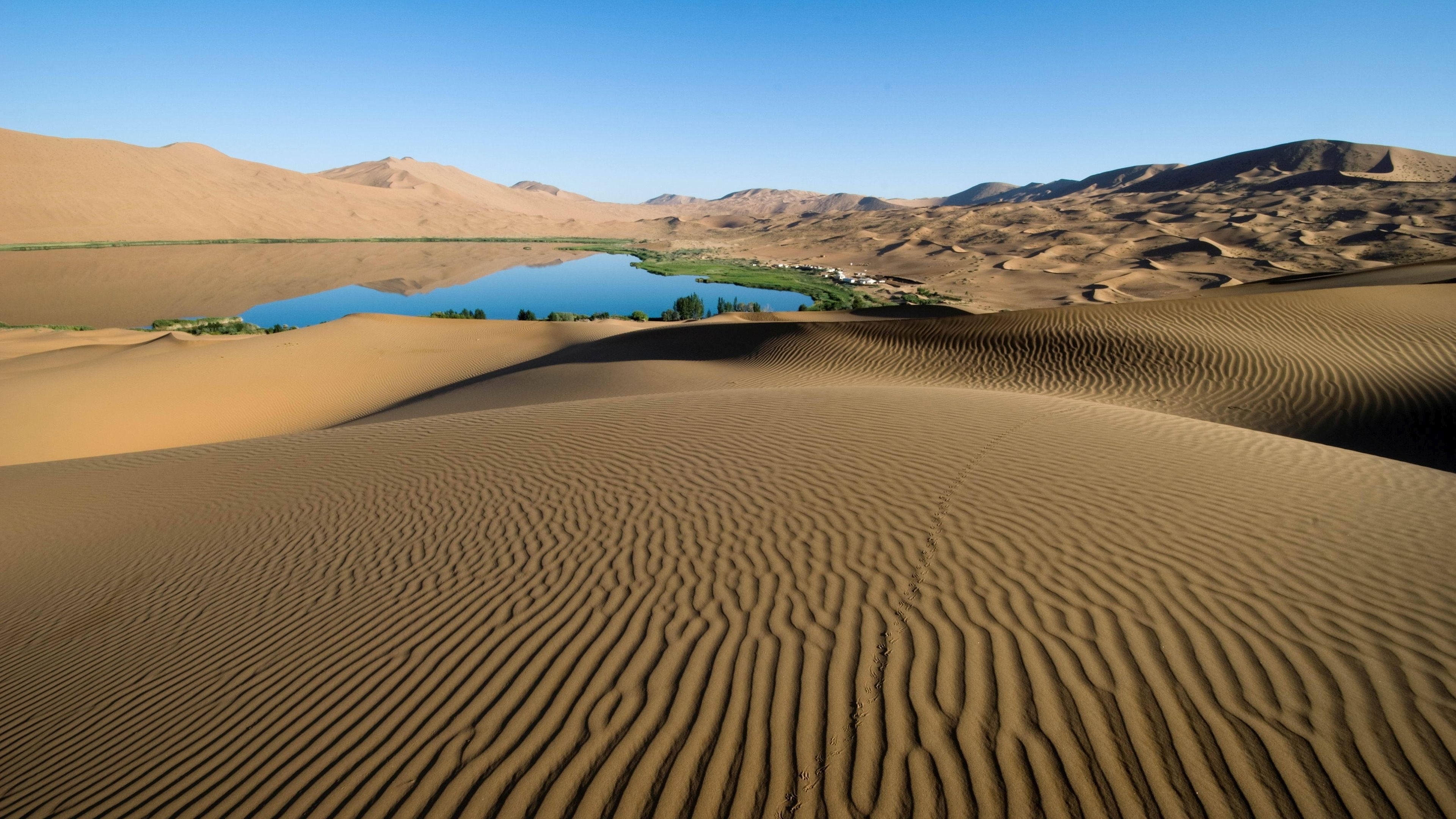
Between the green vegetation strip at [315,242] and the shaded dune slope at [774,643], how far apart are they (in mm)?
101071

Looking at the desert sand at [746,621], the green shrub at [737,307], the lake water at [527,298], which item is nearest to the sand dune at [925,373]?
the desert sand at [746,621]

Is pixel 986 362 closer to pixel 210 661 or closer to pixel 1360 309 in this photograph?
pixel 1360 309

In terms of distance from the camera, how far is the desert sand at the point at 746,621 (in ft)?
8.46

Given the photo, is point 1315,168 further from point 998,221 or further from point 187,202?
point 187,202

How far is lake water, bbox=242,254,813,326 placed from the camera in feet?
158

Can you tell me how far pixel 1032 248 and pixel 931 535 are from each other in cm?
7284

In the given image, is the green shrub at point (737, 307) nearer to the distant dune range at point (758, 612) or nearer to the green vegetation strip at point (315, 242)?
the distant dune range at point (758, 612)

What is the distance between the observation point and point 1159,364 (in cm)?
1433

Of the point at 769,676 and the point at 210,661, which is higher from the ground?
the point at 769,676

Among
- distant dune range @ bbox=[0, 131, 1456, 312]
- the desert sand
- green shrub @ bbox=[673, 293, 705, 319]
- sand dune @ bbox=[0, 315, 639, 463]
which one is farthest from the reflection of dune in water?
the desert sand

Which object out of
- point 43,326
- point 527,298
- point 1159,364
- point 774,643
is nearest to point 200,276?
point 527,298

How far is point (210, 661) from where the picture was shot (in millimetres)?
3938

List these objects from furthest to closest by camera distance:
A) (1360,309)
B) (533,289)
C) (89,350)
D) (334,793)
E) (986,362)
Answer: (533,289)
(89,350)
(986,362)
(1360,309)
(334,793)

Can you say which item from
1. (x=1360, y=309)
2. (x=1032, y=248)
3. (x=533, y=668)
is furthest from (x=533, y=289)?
(x=533, y=668)
